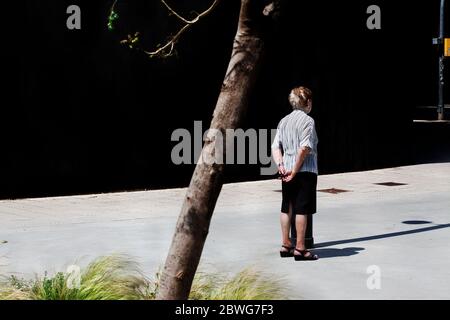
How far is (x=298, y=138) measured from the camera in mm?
9938

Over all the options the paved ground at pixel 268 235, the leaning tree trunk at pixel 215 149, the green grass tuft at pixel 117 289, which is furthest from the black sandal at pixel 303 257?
the leaning tree trunk at pixel 215 149

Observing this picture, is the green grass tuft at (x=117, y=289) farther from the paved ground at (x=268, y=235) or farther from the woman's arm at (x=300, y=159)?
the woman's arm at (x=300, y=159)

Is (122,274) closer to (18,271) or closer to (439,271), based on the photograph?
(18,271)

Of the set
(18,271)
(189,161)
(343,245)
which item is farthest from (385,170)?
(18,271)

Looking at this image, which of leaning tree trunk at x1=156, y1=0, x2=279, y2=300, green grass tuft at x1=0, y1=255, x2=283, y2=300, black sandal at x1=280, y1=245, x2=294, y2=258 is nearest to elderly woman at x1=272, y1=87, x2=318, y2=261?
black sandal at x1=280, y1=245, x2=294, y2=258

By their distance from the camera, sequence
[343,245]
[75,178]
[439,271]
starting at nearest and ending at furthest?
[439,271], [343,245], [75,178]

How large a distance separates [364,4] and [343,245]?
29.0 feet

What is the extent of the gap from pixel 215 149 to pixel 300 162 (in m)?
3.44

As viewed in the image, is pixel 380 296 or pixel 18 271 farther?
pixel 18 271

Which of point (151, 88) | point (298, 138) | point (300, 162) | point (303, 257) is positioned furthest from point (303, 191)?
point (151, 88)

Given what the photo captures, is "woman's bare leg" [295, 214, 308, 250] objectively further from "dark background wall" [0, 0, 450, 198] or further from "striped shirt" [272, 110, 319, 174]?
"dark background wall" [0, 0, 450, 198]

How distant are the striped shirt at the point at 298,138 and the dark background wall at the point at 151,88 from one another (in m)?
4.70

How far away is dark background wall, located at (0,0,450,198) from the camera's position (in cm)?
1470
